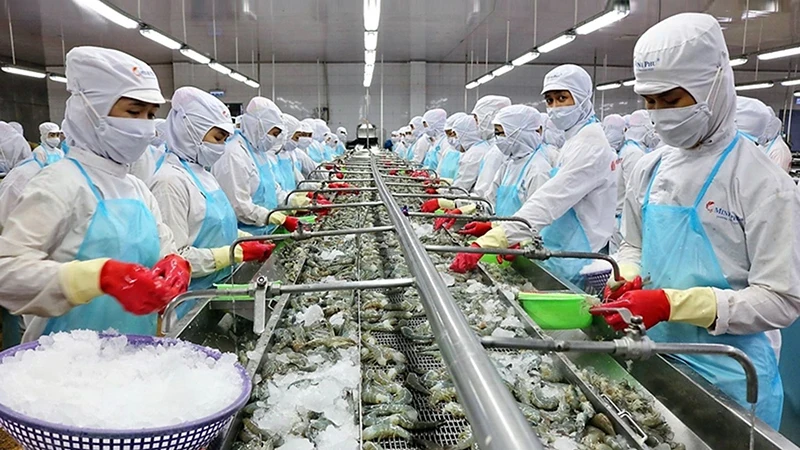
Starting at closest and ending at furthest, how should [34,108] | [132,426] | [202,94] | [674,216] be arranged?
[132,426], [674,216], [202,94], [34,108]

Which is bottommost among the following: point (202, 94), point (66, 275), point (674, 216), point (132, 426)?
point (132, 426)

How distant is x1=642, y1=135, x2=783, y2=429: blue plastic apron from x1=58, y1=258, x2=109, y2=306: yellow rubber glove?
2208 millimetres

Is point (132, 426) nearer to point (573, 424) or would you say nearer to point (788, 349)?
point (573, 424)

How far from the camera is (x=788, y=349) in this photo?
403 cm

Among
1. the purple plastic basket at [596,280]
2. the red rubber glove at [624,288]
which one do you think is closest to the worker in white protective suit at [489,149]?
the purple plastic basket at [596,280]

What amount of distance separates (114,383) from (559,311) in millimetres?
1935

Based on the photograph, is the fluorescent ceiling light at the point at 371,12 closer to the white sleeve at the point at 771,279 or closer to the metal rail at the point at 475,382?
the white sleeve at the point at 771,279

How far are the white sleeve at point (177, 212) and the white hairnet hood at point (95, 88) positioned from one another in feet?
3.33

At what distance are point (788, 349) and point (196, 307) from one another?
4.28 m

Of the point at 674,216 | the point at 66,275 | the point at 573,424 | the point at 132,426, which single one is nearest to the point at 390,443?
the point at 573,424

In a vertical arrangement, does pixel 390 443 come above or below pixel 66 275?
below

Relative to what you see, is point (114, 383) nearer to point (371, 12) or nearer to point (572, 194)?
point (572, 194)

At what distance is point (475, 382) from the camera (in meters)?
0.99

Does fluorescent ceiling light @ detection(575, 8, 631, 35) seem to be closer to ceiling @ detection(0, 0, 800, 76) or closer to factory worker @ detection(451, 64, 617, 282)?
factory worker @ detection(451, 64, 617, 282)
